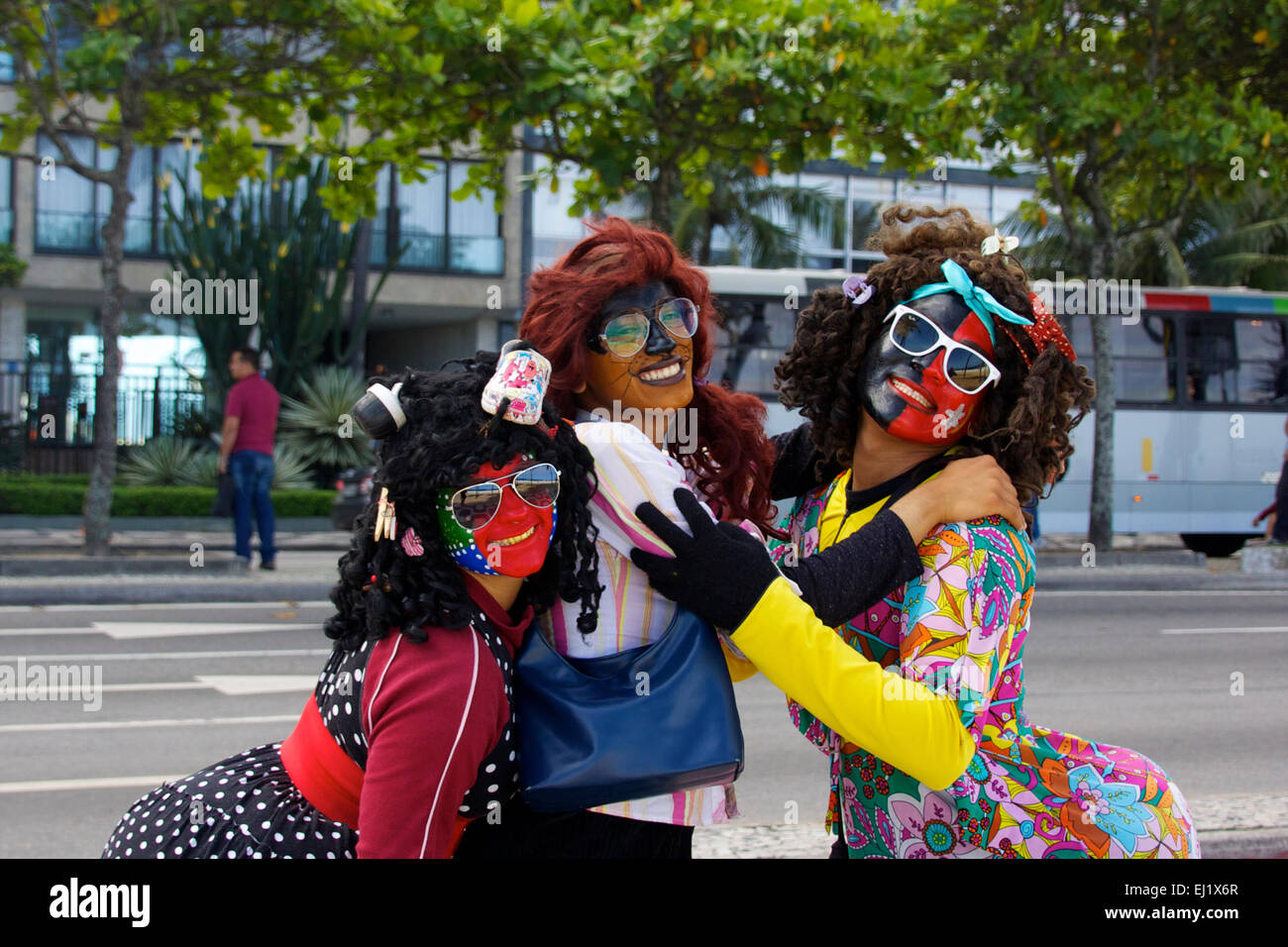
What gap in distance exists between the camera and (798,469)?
267 centimetres

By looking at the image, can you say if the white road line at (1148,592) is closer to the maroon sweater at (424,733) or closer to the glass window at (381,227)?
the maroon sweater at (424,733)

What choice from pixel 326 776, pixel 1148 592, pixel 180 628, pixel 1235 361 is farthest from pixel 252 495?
pixel 1235 361

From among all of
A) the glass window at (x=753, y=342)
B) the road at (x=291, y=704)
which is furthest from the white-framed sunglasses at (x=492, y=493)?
the glass window at (x=753, y=342)

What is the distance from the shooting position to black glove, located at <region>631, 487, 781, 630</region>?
193 centimetres

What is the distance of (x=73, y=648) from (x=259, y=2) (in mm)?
6073

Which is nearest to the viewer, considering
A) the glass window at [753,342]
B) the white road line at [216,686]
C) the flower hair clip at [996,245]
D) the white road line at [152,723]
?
the flower hair clip at [996,245]

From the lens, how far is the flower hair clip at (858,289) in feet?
8.00

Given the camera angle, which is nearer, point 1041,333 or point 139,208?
point 1041,333

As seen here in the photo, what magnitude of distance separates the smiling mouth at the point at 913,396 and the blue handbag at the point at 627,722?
2.07 ft

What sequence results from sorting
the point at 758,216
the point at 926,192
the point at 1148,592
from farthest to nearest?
the point at 926,192 < the point at 758,216 < the point at 1148,592

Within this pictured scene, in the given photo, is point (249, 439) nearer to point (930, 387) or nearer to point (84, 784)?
point (84, 784)

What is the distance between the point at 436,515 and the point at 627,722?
0.43 m

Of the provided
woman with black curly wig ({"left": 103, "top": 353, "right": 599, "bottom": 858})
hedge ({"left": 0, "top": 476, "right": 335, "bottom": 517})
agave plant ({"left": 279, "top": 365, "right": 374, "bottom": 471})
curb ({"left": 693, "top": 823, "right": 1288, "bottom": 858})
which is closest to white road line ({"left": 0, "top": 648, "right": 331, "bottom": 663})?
curb ({"left": 693, "top": 823, "right": 1288, "bottom": 858})
